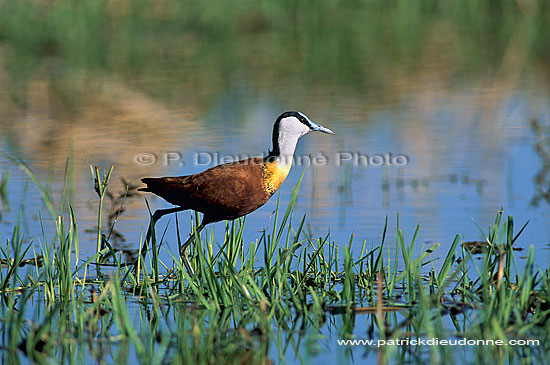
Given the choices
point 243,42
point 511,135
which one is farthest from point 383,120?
point 243,42

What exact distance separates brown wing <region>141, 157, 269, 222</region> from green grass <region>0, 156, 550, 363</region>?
0.29 meters

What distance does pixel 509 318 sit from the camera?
176 inches

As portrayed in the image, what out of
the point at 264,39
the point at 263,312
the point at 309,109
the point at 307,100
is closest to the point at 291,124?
the point at 263,312

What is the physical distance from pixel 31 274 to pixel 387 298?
208cm

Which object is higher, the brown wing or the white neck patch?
the white neck patch

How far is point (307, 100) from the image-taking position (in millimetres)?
11898

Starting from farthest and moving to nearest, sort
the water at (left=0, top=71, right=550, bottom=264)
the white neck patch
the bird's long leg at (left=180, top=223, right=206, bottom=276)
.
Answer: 1. the water at (left=0, top=71, right=550, bottom=264)
2. the white neck patch
3. the bird's long leg at (left=180, top=223, right=206, bottom=276)

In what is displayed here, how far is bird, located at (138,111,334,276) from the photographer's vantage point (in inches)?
217

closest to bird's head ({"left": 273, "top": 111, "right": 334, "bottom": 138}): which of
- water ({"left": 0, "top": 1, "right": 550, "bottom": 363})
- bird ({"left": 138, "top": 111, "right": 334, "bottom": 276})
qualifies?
bird ({"left": 138, "top": 111, "right": 334, "bottom": 276})

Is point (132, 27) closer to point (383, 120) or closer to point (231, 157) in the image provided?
point (383, 120)

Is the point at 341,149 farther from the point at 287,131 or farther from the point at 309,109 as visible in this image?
the point at 287,131

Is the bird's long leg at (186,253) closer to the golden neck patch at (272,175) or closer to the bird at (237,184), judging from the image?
the bird at (237,184)

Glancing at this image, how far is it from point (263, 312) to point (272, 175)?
133 centimetres

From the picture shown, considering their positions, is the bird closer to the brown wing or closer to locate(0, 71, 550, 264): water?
the brown wing
